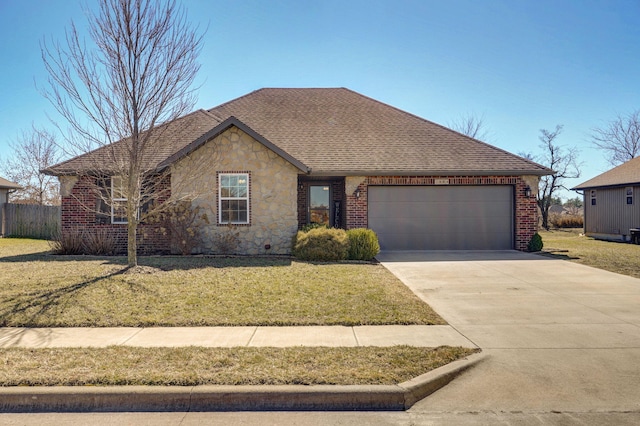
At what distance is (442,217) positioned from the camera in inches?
609

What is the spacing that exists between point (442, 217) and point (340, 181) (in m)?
4.15

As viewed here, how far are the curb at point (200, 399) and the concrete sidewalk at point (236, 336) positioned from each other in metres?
1.29

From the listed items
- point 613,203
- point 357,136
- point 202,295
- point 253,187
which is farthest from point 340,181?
point 613,203

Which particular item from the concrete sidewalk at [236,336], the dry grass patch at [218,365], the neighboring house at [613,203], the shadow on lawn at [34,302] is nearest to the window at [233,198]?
the shadow on lawn at [34,302]

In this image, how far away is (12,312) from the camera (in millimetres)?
6656

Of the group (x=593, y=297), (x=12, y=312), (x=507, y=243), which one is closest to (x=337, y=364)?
(x=12, y=312)

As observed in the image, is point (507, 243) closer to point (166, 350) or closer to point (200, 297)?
point (200, 297)

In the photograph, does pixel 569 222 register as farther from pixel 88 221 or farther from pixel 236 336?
pixel 236 336

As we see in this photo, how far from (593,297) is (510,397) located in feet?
17.3

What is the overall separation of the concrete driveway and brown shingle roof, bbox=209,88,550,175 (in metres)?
4.92

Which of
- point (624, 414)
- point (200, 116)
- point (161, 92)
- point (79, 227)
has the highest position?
point (200, 116)

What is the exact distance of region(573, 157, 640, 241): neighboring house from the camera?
822 inches

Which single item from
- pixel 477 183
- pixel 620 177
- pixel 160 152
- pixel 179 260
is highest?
pixel 160 152

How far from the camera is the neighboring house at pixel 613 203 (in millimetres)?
20875
